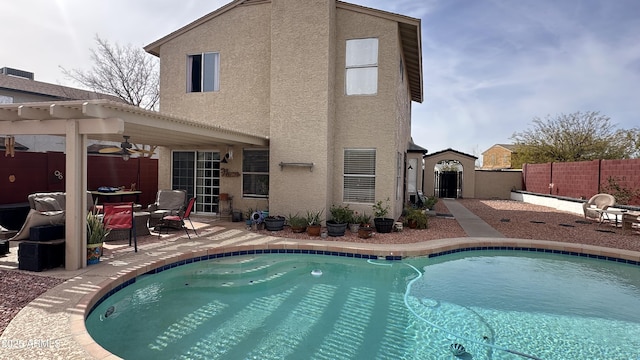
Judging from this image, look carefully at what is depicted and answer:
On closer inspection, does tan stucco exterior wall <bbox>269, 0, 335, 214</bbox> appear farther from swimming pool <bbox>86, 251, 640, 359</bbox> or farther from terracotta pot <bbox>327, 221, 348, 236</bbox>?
swimming pool <bbox>86, 251, 640, 359</bbox>

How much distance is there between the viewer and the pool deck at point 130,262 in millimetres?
3660

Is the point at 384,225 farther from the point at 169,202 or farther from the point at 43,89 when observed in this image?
the point at 43,89

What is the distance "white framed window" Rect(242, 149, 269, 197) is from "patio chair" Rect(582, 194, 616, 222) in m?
12.9

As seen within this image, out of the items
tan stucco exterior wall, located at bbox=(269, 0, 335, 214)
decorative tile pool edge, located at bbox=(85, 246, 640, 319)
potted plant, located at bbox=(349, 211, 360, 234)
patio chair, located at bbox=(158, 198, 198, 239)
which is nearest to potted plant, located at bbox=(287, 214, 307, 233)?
tan stucco exterior wall, located at bbox=(269, 0, 335, 214)

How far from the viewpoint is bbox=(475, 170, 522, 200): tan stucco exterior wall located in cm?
2503

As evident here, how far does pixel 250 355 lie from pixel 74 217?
4368mm

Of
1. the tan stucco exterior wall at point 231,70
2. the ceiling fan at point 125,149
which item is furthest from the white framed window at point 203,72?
the ceiling fan at point 125,149

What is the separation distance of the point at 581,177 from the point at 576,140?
11.7m

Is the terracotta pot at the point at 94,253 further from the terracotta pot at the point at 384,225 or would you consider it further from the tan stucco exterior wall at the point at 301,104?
the terracotta pot at the point at 384,225

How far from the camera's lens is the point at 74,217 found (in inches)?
245

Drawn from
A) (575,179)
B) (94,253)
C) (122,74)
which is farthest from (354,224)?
(122,74)

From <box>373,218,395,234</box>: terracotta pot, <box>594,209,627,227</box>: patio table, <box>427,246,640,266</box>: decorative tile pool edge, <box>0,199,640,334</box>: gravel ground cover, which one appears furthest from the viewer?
<box>594,209,627,227</box>: patio table

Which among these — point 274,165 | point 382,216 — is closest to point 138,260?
point 274,165

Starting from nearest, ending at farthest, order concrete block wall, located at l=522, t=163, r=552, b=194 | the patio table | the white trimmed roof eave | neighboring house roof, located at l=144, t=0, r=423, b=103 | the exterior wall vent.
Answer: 1. the white trimmed roof eave
2. neighboring house roof, located at l=144, t=0, r=423, b=103
3. the patio table
4. concrete block wall, located at l=522, t=163, r=552, b=194
5. the exterior wall vent
